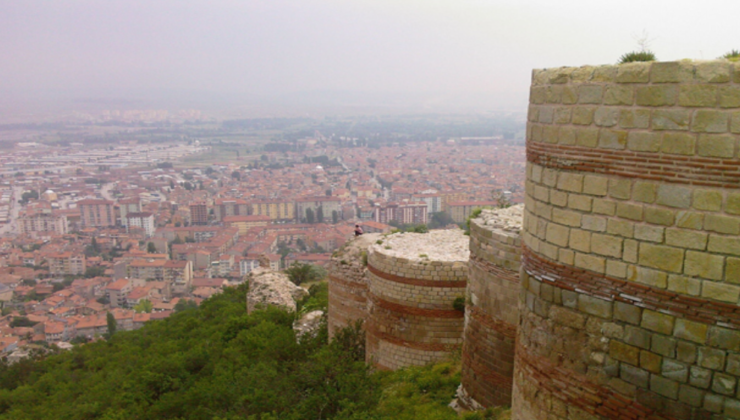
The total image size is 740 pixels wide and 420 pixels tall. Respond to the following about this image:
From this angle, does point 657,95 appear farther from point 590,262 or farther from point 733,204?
point 590,262

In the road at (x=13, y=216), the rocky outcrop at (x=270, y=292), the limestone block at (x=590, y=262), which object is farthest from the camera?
the road at (x=13, y=216)

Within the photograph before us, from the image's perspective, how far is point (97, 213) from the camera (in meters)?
96.1

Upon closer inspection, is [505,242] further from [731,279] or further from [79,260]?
[79,260]

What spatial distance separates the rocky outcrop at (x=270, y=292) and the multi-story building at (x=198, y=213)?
77681 millimetres

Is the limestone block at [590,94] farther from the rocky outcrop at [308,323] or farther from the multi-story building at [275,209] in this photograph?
the multi-story building at [275,209]

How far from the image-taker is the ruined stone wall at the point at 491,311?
663 cm

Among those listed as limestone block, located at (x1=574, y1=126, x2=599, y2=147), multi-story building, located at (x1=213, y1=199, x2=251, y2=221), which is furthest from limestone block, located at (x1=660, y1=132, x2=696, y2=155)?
multi-story building, located at (x1=213, y1=199, x2=251, y2=221)

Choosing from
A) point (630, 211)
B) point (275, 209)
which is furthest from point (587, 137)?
point (275, 209)

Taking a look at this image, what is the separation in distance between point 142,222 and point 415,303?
92610mm

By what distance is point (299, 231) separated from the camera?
83312 millimetres

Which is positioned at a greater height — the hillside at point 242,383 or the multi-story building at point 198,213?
the hillside at point 242,383

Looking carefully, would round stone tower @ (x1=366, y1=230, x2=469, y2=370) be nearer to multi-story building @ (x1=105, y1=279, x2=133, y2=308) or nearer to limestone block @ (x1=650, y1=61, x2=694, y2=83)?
limestone block @ (x1=650, y1=61, x2=694, y2=83)

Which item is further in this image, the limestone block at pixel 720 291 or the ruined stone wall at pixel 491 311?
the ruined stone wall at pixel 491 311

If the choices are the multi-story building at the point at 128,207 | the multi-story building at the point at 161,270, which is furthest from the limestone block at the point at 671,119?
the multi-story building at the point at 128,207
